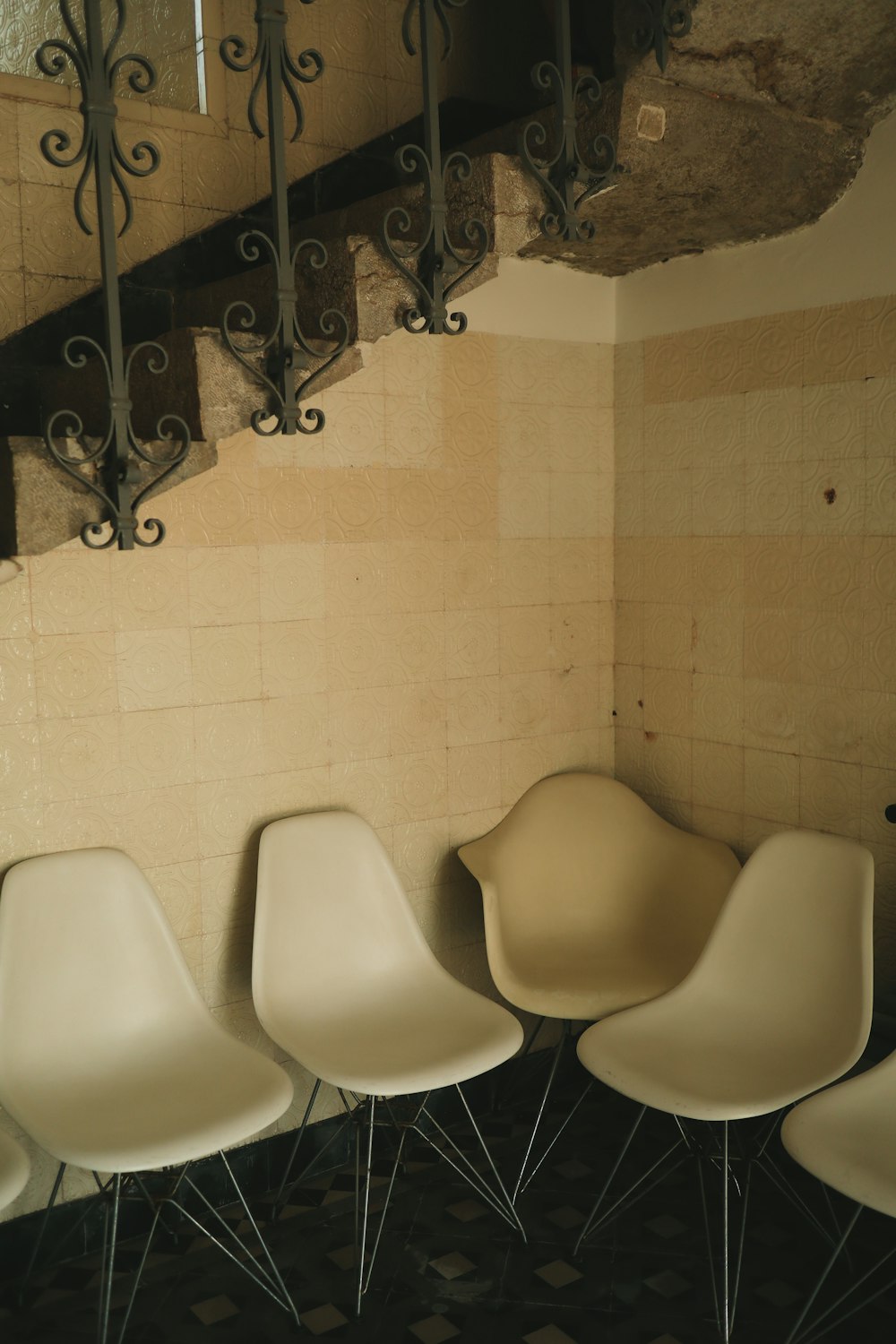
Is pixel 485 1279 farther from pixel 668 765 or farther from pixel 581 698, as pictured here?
pixel 581 698

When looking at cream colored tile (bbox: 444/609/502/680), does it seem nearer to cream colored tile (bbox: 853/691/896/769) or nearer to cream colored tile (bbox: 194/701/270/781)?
cream colored tile (bbox: 194/701/270/781)

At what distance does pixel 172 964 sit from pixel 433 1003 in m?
0.66

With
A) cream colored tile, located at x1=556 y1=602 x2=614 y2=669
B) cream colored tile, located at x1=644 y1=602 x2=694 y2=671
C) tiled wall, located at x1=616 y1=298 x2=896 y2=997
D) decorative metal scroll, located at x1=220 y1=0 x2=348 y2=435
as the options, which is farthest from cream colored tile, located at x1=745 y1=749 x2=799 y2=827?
decorative metal scroll, located at x1=220 y1=0 x2=348 y2=435

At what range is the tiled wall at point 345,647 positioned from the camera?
2.89 meters

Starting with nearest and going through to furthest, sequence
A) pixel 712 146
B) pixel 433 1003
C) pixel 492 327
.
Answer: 1. pixel 712 146
2. pixel 433 1003
3. pixel 492 327

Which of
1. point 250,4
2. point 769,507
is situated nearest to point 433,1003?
point 769,507

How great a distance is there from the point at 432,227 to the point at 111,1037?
1.91 m

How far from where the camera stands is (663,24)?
2430 millimetres

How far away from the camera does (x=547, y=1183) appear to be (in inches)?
125

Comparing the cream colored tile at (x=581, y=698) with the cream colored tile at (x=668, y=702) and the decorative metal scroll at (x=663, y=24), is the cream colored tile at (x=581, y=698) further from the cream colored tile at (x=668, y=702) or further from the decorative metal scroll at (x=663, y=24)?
the decorative metal scroll at (x=663, y=24)

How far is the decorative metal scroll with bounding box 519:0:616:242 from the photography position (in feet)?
8.03

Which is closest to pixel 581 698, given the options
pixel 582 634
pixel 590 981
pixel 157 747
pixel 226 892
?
pixel 582 634

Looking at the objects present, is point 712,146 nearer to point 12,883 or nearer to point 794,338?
point 794,338

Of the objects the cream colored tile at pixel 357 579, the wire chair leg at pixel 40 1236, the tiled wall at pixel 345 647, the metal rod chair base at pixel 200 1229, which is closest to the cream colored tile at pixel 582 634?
the tiled wall at pixel 345 647
